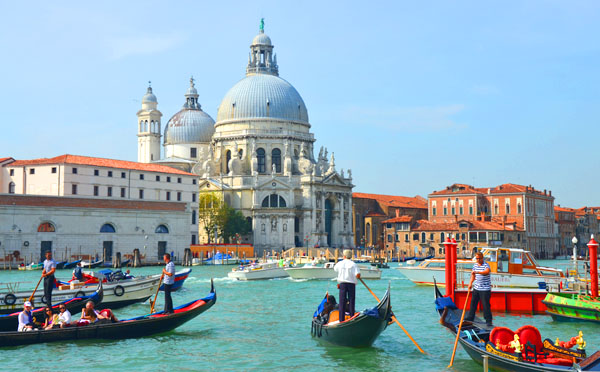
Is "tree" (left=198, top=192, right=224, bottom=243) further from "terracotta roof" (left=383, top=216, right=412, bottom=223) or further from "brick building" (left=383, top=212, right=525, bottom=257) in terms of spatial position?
"terracotta roof" (left=383, top=216, right=412, bottom=223)

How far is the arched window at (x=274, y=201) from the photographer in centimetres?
6700

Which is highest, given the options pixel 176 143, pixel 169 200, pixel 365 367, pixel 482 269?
pixel 176 143

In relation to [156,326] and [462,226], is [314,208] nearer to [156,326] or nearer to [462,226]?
[462,226]

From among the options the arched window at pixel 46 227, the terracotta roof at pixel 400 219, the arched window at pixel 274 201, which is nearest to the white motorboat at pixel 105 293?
the arched window at pixel 46 227

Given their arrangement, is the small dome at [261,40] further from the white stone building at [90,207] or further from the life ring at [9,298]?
the life ring at [9,298]

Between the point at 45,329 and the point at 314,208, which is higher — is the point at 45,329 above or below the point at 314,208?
below

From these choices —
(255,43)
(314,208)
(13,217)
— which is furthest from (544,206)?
(13,217)

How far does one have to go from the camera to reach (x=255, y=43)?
76875 mm

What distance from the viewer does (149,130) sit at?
2913 inches

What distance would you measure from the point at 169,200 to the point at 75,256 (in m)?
10.2

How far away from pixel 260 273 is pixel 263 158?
36.3 meters

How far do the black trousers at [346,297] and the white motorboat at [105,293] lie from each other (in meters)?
7.25

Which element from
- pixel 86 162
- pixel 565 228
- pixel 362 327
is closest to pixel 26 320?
pixel 362 327

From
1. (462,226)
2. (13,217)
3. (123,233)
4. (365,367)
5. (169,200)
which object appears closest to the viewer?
(365,367)
